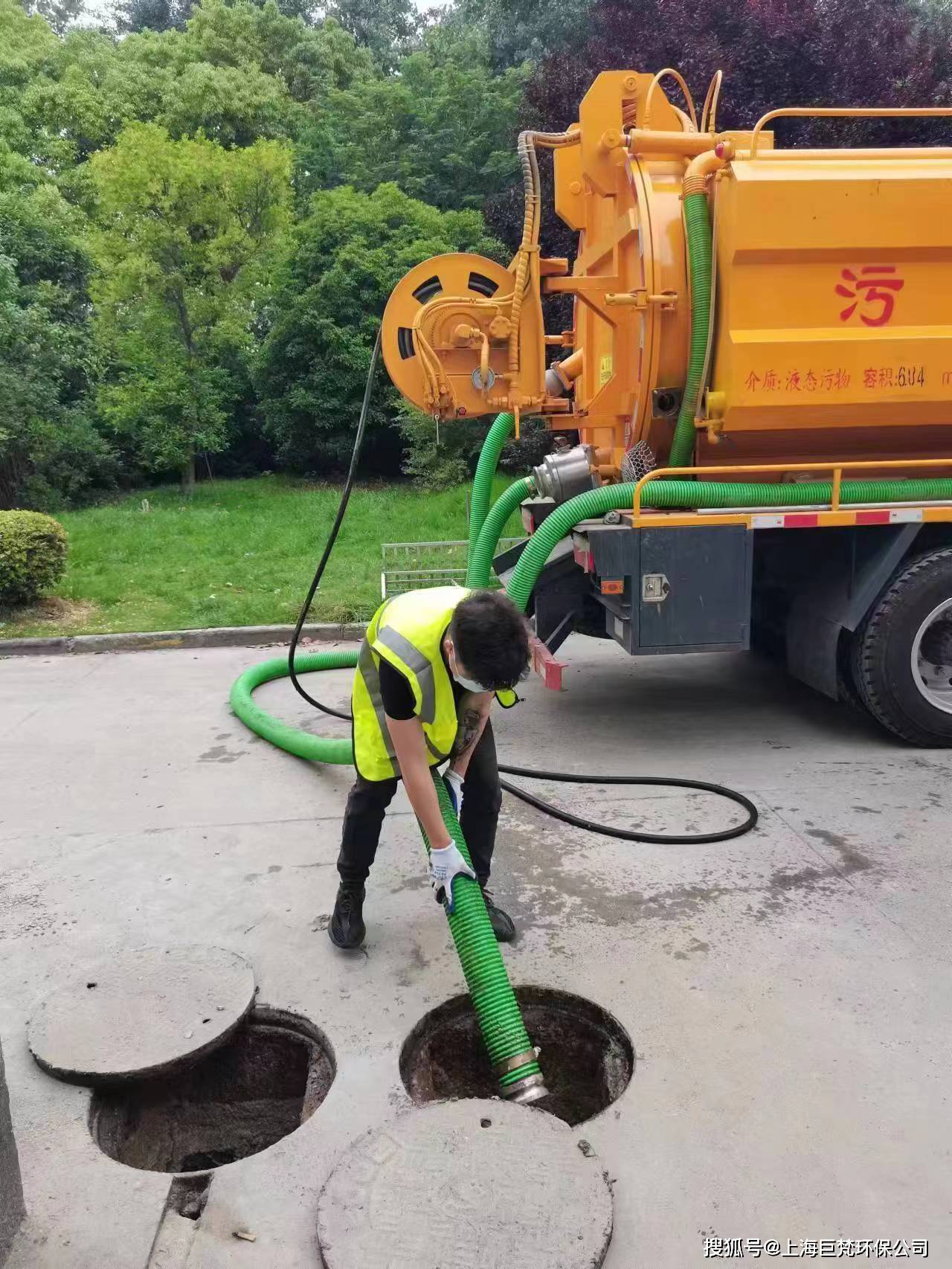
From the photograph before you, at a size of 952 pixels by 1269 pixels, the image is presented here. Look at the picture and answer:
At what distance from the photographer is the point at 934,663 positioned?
510 centimetres

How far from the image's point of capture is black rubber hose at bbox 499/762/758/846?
12.8 ft

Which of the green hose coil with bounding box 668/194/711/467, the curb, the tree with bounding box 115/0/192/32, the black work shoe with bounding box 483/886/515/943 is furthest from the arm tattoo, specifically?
the tree with bounding box 115/0/192/32

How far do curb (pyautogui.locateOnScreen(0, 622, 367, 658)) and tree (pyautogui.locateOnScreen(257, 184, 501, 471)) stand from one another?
987 cm

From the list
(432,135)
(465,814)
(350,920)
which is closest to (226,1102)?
(350,920)

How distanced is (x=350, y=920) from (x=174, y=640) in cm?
519

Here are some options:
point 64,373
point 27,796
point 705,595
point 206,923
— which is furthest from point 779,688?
point 64,373

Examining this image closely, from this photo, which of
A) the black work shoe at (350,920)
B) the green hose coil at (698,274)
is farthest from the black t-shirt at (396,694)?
the green hose coil at (698,274)

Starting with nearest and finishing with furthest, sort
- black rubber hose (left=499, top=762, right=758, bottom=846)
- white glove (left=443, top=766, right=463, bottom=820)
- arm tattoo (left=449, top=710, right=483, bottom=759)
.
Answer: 1. arm tattoo (left=449, top=710, right=483, bottom=759)
2. white glove (left=443, top=766, right=463, bottom=820)
3. black rubber hose (left=499, top=762, right=758, bottom=846)

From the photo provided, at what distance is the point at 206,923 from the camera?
134 inches

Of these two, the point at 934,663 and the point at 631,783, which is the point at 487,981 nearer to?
the point at 631,783

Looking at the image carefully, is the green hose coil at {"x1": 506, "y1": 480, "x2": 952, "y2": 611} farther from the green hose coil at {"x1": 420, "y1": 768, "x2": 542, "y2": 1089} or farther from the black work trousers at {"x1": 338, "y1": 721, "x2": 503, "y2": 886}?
the green hose coil at {"x1": 420, "y1": 768, "x2": 542, "y2": 1089}

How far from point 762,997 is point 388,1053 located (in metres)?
1.13

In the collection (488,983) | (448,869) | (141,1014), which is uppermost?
(448,869)

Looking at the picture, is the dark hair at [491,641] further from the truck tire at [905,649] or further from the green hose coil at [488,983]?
the truck tire at [905,649]
